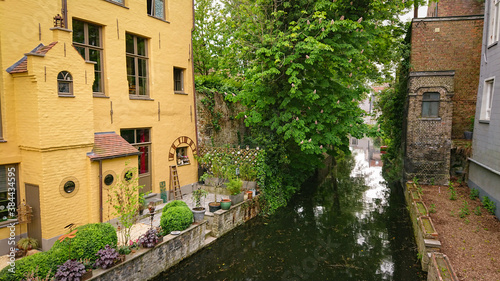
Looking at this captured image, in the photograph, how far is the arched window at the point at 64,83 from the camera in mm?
7129

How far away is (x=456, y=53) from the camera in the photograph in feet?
47.1

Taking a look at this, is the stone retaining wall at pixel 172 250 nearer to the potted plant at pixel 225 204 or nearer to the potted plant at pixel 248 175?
the potted plant at pixel 225 204

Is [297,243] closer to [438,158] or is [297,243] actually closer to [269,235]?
[269,235]

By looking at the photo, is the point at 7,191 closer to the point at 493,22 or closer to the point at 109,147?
the point at 109,147

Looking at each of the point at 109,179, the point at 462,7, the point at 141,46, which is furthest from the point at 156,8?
A: the point at 462,7

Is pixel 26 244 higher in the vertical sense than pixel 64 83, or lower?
lower

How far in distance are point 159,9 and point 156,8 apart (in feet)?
0.50

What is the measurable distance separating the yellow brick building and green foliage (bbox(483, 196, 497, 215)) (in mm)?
11785

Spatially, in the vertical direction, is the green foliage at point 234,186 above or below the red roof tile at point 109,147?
below

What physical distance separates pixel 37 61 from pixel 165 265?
18.9 feet

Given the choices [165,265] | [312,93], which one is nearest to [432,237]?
[312,93]

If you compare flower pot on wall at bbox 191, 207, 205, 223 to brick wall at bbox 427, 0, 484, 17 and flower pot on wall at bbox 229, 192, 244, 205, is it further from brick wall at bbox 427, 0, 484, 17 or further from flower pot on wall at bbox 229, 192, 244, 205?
brick wall at bbox 427, 0, 484, 17

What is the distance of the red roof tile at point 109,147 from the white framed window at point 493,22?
545 inches

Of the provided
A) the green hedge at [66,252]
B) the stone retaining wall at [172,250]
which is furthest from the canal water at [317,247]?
the green hedge at [66,252]
